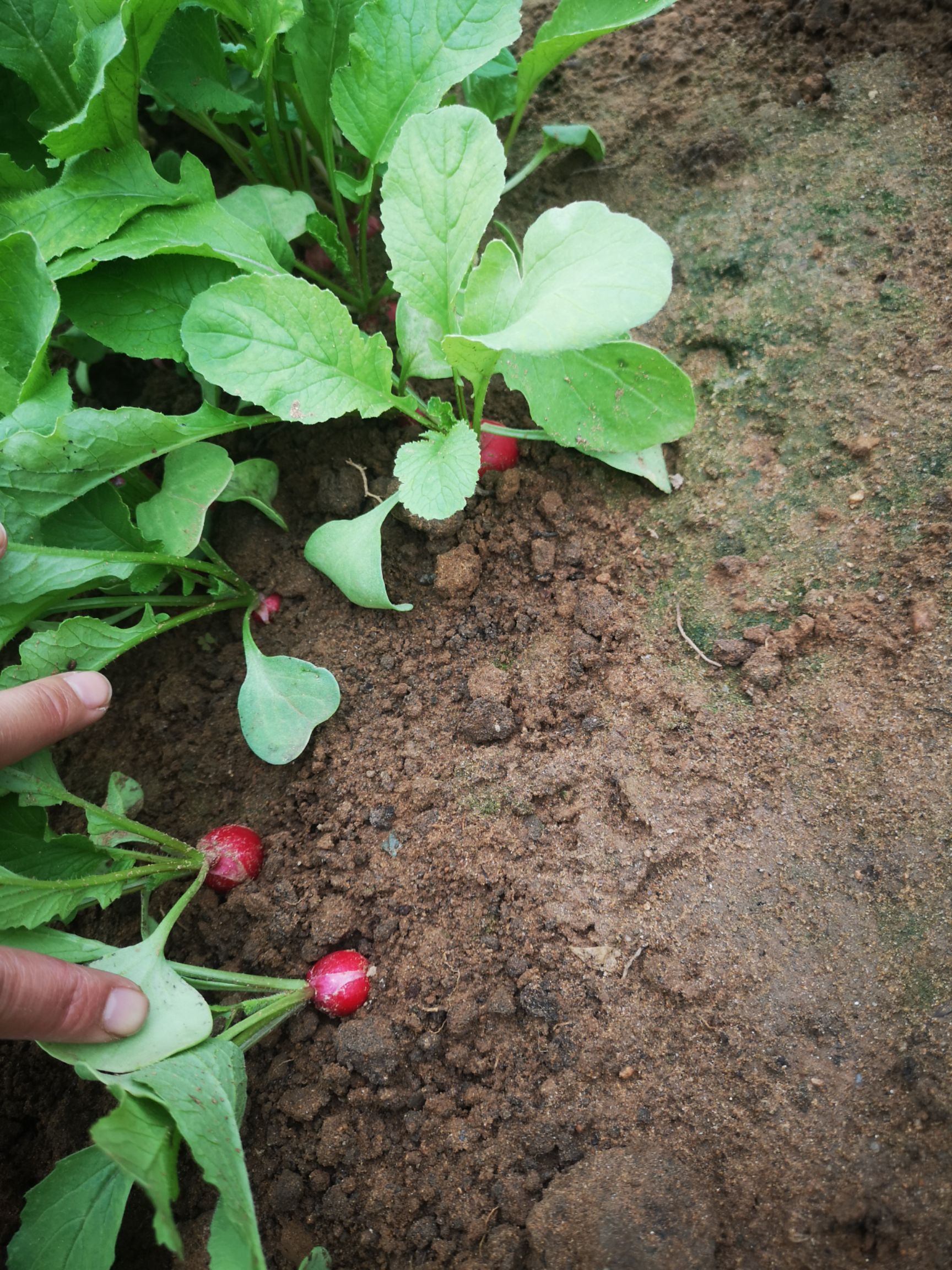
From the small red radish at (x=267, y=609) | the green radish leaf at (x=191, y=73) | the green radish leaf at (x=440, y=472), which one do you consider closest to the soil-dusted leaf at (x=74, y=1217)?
the small red radish at (x=267, y=609)

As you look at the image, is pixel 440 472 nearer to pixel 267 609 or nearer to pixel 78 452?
pixel 267 609

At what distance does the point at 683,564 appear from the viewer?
163 centimetres

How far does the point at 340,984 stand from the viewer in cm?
140

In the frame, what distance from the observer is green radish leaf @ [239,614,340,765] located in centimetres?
159

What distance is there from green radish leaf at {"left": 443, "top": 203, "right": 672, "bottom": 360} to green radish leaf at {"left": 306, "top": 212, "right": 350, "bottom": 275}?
1.71 ft

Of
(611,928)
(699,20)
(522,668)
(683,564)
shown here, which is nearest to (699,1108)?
(611,928)

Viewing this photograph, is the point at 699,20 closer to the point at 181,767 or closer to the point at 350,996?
the point at 181,767

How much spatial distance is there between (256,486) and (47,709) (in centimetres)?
65

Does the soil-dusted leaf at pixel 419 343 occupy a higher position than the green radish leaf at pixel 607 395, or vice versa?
the soil-dusted leaf at pixel 419 343

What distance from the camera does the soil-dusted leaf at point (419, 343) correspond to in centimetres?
169

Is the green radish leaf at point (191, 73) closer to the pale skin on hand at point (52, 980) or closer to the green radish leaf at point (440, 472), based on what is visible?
the green radish leaf at point (440, 472)

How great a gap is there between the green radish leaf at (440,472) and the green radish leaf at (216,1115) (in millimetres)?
933

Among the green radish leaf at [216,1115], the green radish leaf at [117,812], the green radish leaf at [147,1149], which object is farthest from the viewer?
the green radish leaf at [117,812]

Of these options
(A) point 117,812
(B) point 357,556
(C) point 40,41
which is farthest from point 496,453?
(C) point 40,41
